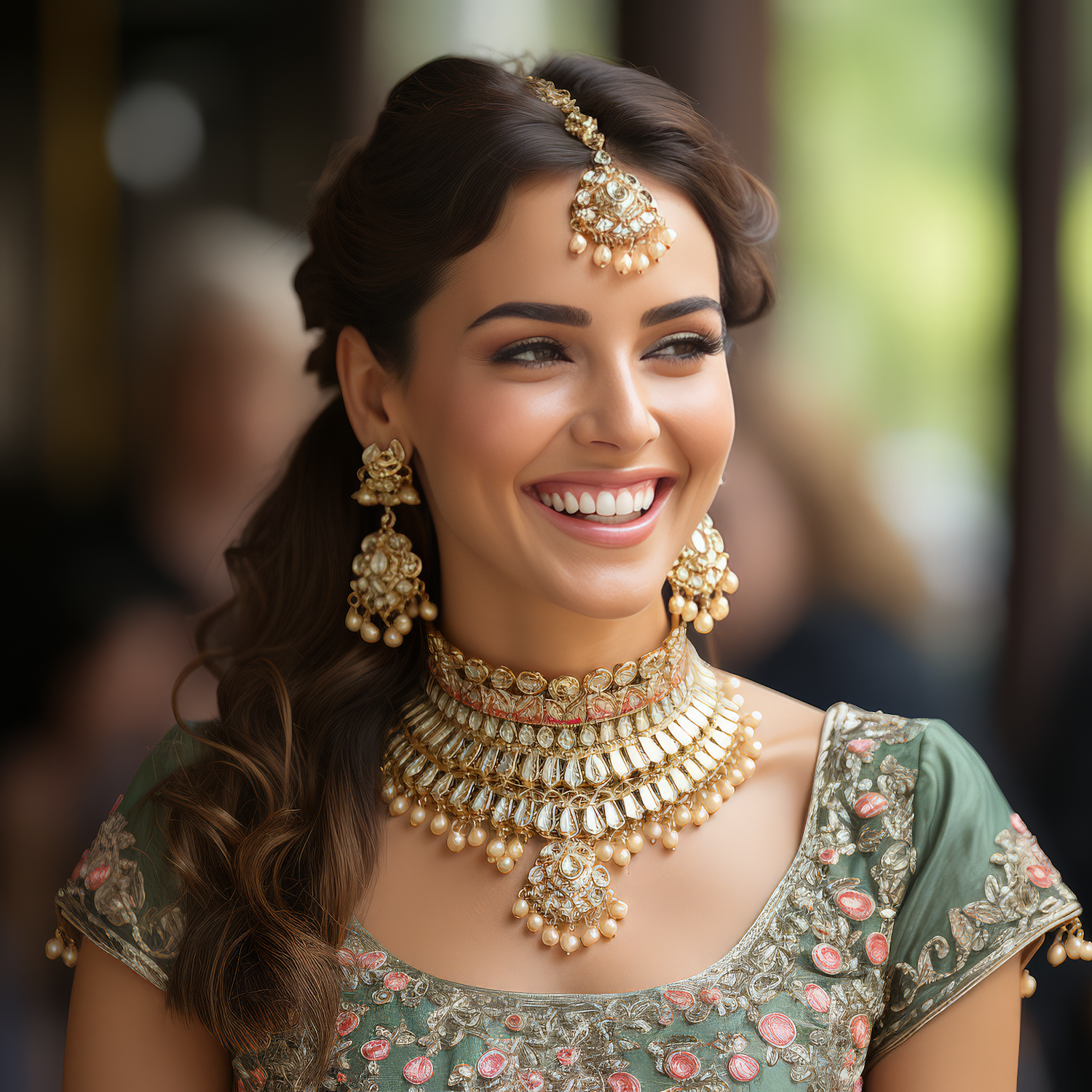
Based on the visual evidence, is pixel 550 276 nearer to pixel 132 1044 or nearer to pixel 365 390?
pixel 365 390

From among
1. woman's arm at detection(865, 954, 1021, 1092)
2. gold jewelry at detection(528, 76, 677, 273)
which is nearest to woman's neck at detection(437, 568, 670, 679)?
gold jewelry at detection(528, 76, 677, 273)

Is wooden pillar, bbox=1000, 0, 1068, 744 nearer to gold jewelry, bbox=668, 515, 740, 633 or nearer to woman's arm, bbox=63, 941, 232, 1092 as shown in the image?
gold jewelry, bbox=668, 515, 740, 633

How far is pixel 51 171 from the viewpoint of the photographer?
3.65m

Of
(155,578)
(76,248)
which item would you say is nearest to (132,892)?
(155,578)

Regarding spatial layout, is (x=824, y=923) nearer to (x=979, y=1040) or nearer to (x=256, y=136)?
(x=979, y=1040)

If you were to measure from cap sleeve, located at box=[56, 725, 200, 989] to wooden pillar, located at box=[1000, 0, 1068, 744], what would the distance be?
200 cm

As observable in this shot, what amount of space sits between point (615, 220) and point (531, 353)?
16cm

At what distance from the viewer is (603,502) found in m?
1.23

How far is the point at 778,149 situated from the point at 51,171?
219 cm

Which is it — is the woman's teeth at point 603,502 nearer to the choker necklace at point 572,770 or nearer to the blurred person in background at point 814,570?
the choker necklace at point 572,770

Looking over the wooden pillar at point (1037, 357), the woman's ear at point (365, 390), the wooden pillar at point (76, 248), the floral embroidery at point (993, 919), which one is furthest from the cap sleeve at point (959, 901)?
the wooden pillar at point (76, 248)

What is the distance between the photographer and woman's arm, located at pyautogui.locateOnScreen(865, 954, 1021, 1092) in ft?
3.94

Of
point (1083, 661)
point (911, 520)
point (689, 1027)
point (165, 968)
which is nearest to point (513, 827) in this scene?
point (689, 1027)

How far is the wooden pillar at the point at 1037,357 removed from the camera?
2.75 meters
